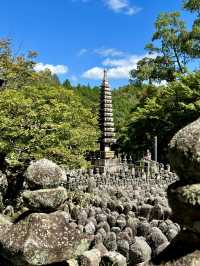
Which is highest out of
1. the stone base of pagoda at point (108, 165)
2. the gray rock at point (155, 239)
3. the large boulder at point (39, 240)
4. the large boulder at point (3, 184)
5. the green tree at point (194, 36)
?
the green tree at point (194, 36)

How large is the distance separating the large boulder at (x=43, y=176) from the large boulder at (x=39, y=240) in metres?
0.36

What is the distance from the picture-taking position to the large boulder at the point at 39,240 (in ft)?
16.4

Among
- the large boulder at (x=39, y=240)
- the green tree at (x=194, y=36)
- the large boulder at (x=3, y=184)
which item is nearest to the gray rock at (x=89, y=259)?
the large boulder at (x=39, y=240)

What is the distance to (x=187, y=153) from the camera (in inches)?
120

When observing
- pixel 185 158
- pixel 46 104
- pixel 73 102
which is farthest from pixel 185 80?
pixel 185 158

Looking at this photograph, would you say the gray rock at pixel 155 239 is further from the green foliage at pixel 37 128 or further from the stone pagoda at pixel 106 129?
the stone pagoda at pixel 106 129

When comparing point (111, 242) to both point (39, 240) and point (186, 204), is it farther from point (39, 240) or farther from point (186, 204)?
point (186, 204)

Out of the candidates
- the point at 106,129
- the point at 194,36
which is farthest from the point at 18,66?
the point at 194,36

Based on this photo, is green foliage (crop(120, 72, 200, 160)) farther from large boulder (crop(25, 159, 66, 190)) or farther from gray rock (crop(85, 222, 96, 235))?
large boulder (crop(25, 159, 66, 190))

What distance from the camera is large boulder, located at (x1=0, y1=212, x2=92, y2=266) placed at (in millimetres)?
5004

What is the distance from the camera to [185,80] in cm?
2505

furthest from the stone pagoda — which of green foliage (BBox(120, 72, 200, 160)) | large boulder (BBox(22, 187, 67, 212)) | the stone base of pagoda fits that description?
large boulder (BBox(22, 187, 67, 212))

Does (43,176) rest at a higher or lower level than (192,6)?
lower

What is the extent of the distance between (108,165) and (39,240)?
16.2m
